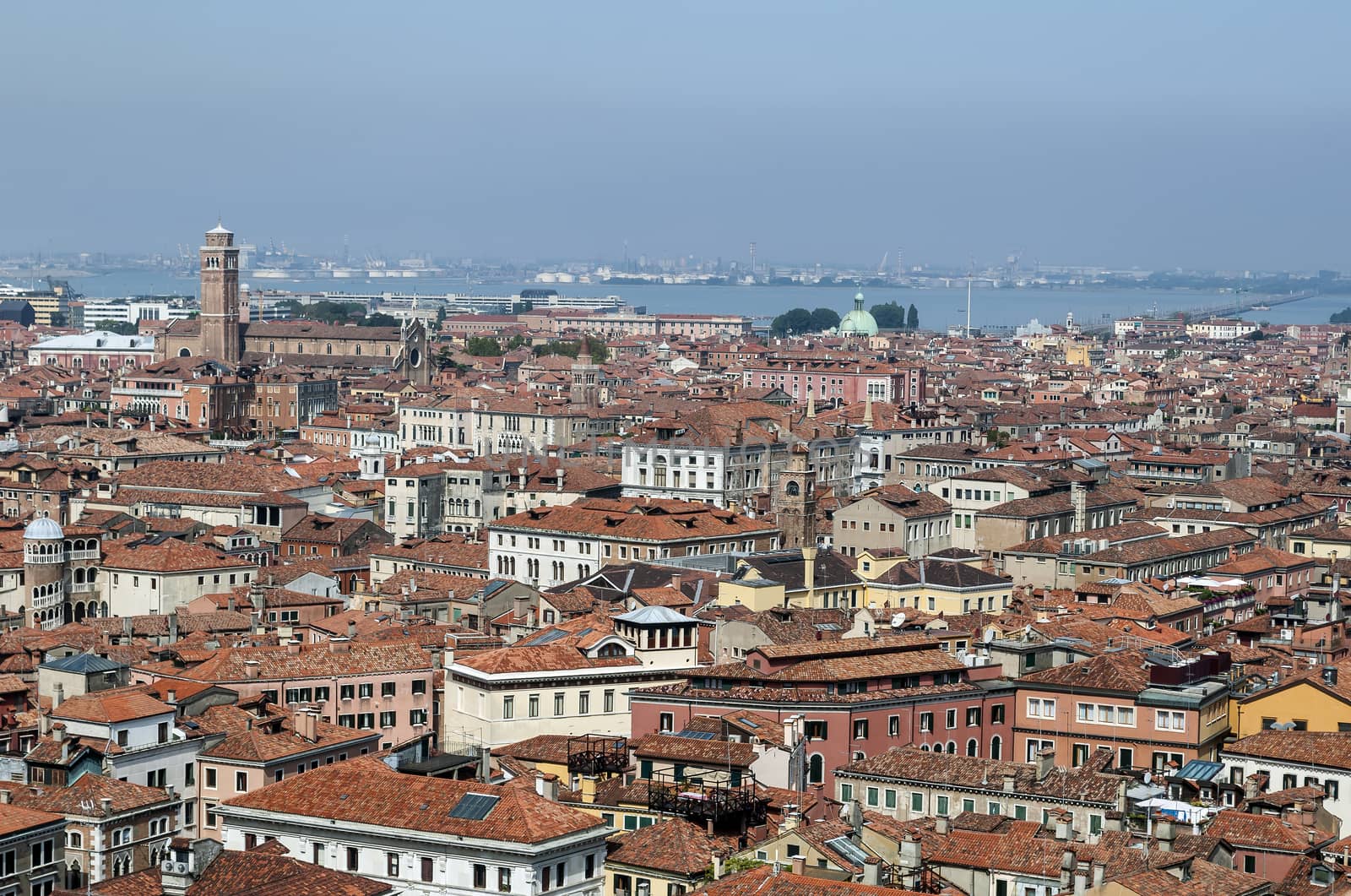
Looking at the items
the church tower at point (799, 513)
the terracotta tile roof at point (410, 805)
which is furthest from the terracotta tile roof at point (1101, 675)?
the church tower at point (799, 513)

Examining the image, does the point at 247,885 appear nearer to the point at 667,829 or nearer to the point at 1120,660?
the point at 667,829

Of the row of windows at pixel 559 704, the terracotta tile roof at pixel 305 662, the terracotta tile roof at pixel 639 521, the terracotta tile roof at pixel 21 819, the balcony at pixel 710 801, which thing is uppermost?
the terracotta tile roof at pixel 21 819

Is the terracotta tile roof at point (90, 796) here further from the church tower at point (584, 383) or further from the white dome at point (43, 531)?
the church tower at point (584, 383)

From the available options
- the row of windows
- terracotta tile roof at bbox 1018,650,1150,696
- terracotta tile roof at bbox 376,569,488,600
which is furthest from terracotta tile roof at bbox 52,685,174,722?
terracotta tile roof at bbox 376,569,488,600

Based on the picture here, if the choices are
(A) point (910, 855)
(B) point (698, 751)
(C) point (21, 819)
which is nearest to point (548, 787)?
(B) point (698, 751)

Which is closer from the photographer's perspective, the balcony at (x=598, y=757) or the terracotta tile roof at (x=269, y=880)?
the terracotta tile roof at (x=269, y=880)

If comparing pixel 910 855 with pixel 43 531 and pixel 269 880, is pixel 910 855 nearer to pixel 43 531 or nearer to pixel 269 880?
pixel 269 880
